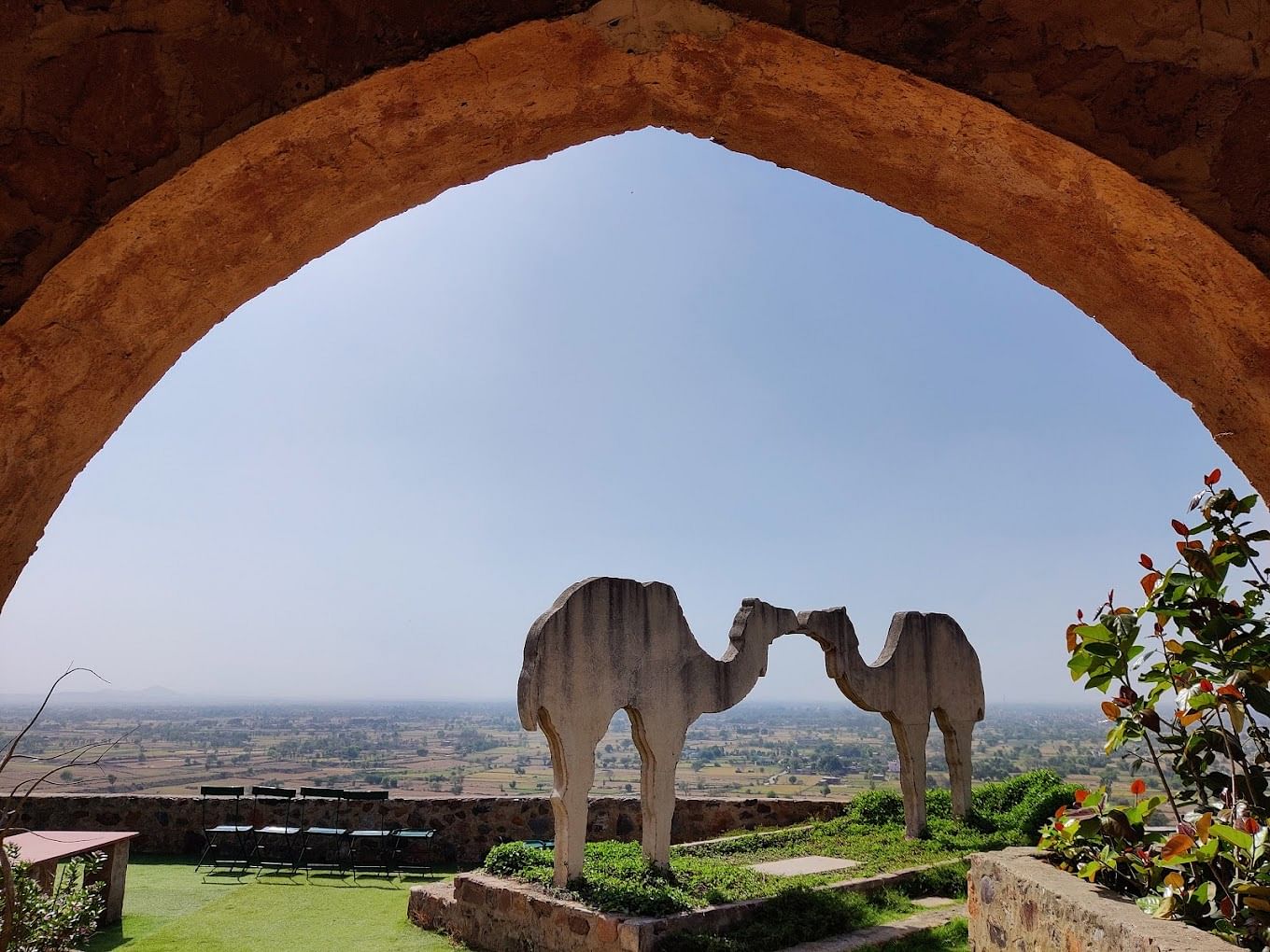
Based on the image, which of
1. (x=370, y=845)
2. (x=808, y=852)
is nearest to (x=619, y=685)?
(x=808, y=852)

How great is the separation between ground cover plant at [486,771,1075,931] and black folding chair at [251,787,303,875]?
4.30 m

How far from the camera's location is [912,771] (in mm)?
10727

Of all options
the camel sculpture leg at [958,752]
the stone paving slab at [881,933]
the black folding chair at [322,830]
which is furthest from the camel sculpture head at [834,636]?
the black folding chair at [322,830]

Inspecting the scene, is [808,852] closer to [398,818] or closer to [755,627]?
[755,627]

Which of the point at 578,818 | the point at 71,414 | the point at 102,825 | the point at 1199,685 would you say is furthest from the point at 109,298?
the point at 102,825

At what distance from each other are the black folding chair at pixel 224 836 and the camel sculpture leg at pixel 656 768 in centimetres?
567

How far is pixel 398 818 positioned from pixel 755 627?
6248mm

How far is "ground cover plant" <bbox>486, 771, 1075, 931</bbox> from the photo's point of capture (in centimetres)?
740

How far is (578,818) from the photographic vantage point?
25.3ft

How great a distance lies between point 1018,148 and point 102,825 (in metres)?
14.0

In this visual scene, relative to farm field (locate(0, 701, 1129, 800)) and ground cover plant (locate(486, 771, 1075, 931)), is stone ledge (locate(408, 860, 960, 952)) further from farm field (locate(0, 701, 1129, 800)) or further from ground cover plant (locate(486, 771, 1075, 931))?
farm field (locate(0, 701, 1129, 800))

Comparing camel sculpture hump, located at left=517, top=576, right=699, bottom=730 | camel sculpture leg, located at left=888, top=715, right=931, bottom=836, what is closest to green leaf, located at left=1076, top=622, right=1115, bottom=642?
camel sculpture hump, located at left=517, top=576, right=699, bottom=730

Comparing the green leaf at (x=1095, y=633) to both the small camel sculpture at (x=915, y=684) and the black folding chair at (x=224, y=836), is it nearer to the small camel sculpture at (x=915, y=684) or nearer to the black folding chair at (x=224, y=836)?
the small camel sculpture at (x=915, y=684)

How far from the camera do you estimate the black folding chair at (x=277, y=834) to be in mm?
11070
